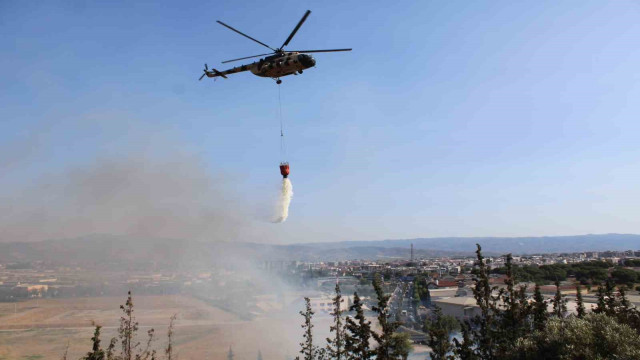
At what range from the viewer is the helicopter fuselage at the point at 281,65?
80.3 feet

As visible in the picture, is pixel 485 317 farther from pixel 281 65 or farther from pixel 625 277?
pixel 625 277

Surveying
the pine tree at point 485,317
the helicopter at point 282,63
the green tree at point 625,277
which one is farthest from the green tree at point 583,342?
the green tree at point 625,277

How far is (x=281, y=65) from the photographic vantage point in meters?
25.2

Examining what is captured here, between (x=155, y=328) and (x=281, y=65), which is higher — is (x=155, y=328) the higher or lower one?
the lower one

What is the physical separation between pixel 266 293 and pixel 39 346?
6625 centimetres

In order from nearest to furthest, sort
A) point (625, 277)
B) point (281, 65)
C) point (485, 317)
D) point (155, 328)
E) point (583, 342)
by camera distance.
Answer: point (583, 342)
point (485, 317)
point (281, 65)
point (625, 277)
point (155, 328)

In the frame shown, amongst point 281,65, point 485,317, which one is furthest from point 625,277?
point 281,65

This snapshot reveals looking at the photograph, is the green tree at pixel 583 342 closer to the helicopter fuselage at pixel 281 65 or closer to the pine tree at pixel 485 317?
the pine tree at pixel 485 317

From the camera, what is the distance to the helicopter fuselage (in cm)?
2447

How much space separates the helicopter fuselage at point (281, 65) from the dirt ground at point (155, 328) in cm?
4037

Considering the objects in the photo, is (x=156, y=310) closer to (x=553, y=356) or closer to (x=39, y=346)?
(x=39, y=346)

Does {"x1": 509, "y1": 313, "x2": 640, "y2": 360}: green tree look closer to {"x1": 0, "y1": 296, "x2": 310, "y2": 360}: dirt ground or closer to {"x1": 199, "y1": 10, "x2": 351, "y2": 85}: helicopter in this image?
{"x1": 199, "y1": 10, "x2": 351, "y2": 85}: helicopter

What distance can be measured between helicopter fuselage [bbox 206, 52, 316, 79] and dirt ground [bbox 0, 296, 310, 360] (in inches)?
1589

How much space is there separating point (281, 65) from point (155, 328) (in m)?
66.0
